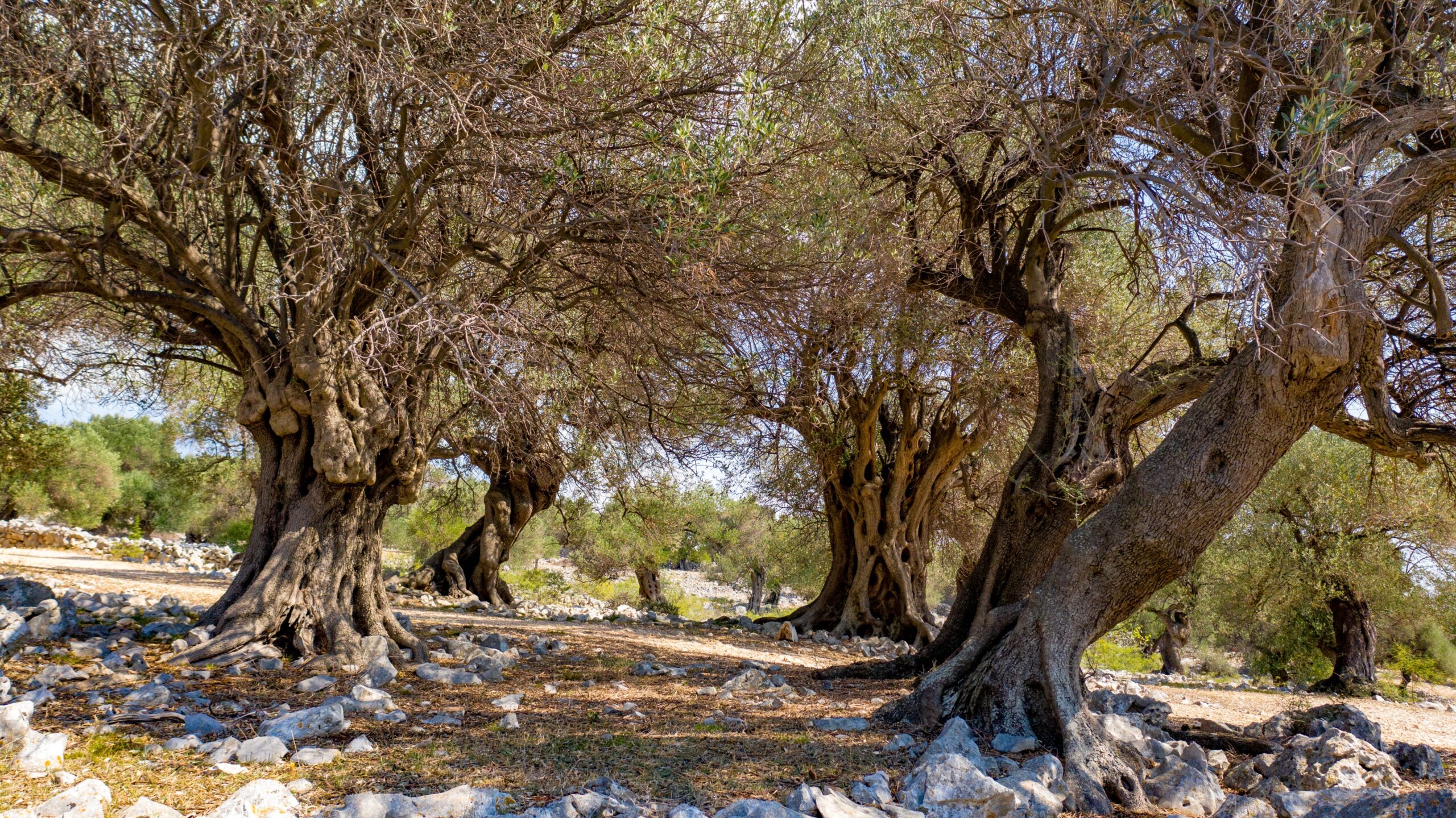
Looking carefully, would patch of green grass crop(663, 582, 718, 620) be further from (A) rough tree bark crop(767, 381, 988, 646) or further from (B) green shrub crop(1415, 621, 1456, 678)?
(B) green shrub crop(1415, 621, 1456, 678)

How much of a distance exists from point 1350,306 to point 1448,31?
8.24ft

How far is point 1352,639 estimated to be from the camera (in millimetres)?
15602

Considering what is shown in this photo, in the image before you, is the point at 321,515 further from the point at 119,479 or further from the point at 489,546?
the point at 119,479

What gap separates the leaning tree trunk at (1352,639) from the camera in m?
15.2

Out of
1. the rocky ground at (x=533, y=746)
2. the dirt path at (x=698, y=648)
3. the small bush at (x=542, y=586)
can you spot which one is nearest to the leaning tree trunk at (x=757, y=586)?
the small bush at (x=542, y=586)

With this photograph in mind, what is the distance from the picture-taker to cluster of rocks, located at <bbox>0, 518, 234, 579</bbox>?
19.9 metres

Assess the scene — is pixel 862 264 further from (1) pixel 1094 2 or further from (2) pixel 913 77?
(1) pixel 1094 2

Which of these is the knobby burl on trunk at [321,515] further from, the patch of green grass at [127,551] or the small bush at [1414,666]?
the small bush at [1414,666]

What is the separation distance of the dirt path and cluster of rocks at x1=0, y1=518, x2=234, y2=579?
18.2ft

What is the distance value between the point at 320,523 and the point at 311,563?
0.35m

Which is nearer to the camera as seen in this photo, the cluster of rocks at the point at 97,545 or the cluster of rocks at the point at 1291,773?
the cluster of rocks at the point at 1291,773

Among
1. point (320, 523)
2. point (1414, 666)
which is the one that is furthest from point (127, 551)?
point (1414, 666)

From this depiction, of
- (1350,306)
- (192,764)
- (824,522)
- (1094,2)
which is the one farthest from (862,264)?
(824,522)

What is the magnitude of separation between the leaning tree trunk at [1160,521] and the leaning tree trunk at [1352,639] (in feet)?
42.7
